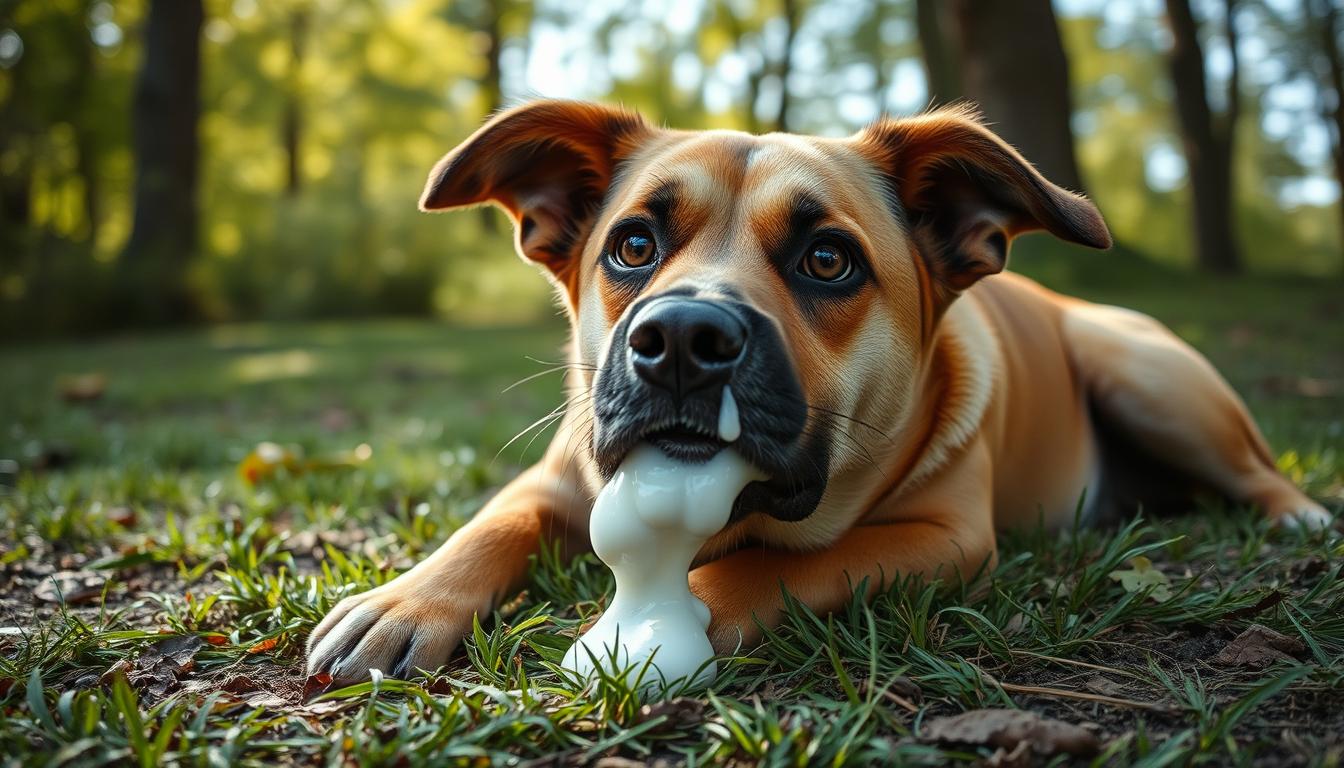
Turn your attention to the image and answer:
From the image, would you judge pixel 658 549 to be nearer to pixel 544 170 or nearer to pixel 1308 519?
pixel 544 170

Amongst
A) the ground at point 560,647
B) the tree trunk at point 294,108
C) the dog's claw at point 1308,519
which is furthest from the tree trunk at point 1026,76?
the tree trunk at point 294,108

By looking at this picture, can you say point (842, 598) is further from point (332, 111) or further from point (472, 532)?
point (332, 111)

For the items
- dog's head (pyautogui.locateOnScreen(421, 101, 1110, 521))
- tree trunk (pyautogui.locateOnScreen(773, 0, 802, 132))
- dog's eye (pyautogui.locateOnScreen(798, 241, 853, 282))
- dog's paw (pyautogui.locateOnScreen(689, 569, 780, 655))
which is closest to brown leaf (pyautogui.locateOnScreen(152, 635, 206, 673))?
dog's head (pyautogui.locateOnScreen(421, 101, 1110, 521))

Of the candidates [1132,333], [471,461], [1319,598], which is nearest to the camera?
[1319,598]

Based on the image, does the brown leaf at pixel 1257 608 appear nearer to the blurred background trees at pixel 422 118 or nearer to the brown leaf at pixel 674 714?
the brown leaf at pixel 674 714

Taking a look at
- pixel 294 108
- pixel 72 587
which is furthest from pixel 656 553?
pixel 294 108

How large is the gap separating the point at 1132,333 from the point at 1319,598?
1817mm

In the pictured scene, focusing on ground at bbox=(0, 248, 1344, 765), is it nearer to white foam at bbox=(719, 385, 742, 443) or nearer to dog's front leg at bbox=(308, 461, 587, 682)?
dog's front leg at bbox=(308, 461, 587, 682)

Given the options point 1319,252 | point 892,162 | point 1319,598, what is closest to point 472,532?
point 892,162

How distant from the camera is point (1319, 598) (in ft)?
8.13

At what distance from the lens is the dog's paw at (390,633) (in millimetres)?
2230

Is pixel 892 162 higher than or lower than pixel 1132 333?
higher

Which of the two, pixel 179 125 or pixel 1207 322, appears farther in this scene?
pixel 179 125

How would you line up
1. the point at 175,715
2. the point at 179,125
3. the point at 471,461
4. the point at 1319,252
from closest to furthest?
the point at 175,715, the point at 471,461, the point at 179,125, the point at 1319,252
